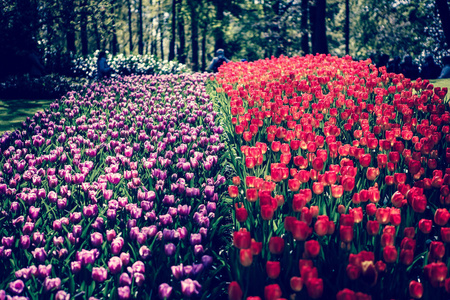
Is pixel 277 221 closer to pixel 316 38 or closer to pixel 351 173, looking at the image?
pixel 351 173

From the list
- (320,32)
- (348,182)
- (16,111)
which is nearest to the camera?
(348,182)

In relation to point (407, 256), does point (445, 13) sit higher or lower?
higher

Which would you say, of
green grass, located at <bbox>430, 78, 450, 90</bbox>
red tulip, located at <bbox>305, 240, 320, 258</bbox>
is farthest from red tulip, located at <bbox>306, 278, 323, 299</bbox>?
green grass, located at <bbox>430, 78, 450, 90</bbox>

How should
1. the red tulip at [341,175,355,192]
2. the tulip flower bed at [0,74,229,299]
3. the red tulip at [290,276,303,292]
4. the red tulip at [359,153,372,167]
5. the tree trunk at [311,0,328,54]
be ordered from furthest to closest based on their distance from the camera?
1. the tree trunk at [311,0,328,54]
2. the red tulip at [359,153,372,167]
3. the red tulip at [341,175,355,192]
4. the tulip flower bed at [0,74,229,299]
5. the red tulip at [290,276,303,292]

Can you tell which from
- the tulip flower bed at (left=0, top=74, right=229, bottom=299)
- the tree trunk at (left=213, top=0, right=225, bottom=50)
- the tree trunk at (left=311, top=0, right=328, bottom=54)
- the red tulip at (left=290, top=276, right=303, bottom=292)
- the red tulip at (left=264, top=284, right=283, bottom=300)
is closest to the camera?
the red tulip at (left=264, top=284, right=283, bottom=300)

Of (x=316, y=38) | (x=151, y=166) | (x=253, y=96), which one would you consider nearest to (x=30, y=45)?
(x=316, y=38)

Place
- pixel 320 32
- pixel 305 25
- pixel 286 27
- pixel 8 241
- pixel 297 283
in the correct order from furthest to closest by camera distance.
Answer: pixel 305 25 → pixel 286 27 → pixel 320 32 → pixel 8 241 → pixel 297 283

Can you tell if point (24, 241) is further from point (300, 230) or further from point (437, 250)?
point (437, 250)

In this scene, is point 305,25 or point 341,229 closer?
point 341,229

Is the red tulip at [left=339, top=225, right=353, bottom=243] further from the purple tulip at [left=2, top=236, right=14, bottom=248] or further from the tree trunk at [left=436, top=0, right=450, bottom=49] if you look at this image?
the tree trunk at [left=436, top=0, right=450, bottom=49]

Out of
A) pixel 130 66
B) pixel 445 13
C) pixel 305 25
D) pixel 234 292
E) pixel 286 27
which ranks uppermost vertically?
pixel 305 25

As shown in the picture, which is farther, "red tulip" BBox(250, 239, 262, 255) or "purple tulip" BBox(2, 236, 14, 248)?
"purple tulip" BBox(2, 236, 14, 248)

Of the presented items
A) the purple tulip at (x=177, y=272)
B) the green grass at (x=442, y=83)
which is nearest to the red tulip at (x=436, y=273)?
the purple tulip at (x=177, y=272)

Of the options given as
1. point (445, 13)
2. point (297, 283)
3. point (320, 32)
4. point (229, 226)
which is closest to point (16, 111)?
point (229, 226)
